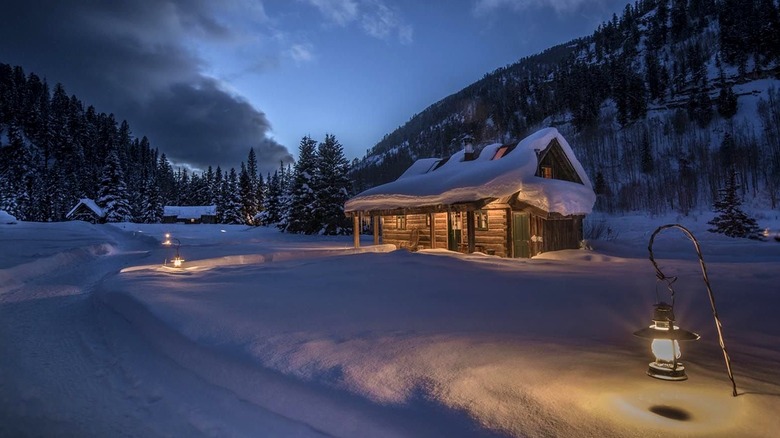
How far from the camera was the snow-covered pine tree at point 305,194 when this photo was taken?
1604 inches

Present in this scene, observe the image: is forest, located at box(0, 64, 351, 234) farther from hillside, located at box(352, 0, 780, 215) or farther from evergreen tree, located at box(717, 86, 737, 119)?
evergreen tree, located at box(717, 86, 737, 119)

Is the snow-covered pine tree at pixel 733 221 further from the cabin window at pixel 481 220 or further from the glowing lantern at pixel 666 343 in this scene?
the glowing lantern at pixel 666 343

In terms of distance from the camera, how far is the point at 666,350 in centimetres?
346

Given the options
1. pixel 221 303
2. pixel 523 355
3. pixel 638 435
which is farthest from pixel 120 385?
pixel 638 435

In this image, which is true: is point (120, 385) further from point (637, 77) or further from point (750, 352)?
point (637, 77)

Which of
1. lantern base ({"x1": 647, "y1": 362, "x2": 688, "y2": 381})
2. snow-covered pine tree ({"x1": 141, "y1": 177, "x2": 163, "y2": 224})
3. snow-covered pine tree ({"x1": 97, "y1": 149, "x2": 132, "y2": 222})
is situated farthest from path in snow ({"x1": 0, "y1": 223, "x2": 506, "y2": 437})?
snow-covered pine tree ({"x1": 141, "y1": 177, "x2": 163, "y2": 224})

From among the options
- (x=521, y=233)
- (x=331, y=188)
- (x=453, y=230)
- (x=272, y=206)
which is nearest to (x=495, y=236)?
(x=521, y=233)

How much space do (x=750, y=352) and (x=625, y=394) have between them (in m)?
2.30

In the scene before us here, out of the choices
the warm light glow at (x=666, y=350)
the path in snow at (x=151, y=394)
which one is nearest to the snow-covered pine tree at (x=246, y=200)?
the path in snow at (x=151, y=394)

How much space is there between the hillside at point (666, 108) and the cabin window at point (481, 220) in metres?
11.9

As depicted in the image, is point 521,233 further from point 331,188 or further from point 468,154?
point 331,188

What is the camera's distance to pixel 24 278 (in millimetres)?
12750

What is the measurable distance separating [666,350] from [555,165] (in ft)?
63.4

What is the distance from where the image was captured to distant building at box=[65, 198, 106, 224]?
58.8 meters
